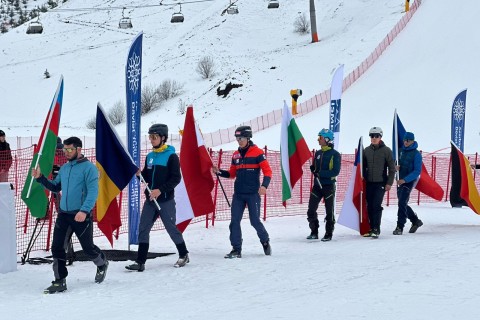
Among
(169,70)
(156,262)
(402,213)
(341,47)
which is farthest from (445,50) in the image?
(156,262)

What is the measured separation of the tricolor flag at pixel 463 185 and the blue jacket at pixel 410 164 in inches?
62.4

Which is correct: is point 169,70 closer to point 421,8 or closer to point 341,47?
point 341,47

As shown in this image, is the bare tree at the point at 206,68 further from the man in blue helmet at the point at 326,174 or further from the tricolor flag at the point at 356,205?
the man in blue helmet at the point at 326,174

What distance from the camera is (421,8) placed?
2136 inches

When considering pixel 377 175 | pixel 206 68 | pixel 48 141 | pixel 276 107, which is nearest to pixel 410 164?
pixel 377 175

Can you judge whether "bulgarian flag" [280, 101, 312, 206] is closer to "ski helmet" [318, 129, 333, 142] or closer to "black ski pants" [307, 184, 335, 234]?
"black ski pants" [307, 184, 335, 234]

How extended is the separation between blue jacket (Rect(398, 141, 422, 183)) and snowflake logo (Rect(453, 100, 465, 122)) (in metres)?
8.84

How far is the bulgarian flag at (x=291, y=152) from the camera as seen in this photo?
1146 centimetres

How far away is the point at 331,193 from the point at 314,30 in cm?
4656

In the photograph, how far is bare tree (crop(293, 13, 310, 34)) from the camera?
62156 millimetres

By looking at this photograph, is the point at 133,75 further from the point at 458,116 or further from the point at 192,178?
the point at 458,116

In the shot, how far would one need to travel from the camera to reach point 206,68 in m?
57.7

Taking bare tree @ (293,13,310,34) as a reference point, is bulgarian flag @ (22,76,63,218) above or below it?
below

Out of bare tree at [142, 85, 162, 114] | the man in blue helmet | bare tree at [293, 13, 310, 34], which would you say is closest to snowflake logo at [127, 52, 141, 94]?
the man in blue helmet
